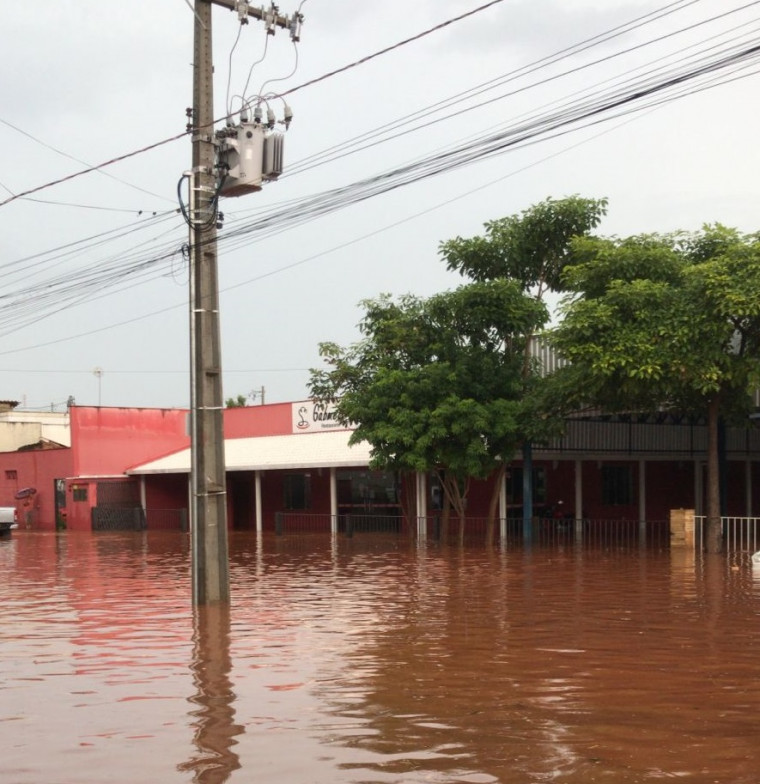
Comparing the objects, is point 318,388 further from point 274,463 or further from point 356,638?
point 356,638

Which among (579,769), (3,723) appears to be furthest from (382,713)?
(3,723)

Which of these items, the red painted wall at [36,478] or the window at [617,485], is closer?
the window at [617,485]

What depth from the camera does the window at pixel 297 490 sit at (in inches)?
1666

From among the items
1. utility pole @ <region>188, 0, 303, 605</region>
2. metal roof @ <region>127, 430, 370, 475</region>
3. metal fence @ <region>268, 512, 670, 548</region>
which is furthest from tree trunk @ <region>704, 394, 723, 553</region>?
utility pole @ <region>188, 0, 303, 605</region>

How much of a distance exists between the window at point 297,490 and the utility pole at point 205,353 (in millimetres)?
25785

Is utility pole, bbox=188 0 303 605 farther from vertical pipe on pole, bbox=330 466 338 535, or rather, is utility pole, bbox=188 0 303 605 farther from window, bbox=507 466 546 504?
window, bbox=507 466 546 504

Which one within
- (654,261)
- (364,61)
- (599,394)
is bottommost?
(599,394)

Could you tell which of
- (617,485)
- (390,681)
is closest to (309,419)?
(617,485)

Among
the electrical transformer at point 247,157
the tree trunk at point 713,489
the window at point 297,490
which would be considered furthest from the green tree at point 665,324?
the window at point 297,490

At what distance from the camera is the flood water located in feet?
23.8

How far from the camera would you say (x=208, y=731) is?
8.32 m

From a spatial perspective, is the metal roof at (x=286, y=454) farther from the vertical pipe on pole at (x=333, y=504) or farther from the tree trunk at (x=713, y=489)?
the tree trunk at (x=713, y=489)

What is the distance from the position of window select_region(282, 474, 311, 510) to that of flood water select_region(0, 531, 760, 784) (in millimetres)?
21181

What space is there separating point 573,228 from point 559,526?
935 cm
